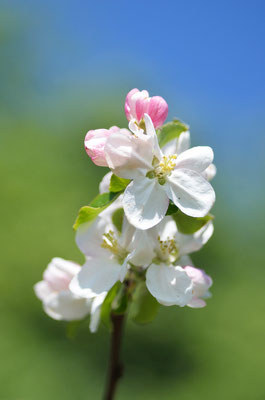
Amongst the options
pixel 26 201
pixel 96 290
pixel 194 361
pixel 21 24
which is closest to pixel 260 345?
pixel 194 361

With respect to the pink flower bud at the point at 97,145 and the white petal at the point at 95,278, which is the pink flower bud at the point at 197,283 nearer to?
the white petal at the point at 95,278

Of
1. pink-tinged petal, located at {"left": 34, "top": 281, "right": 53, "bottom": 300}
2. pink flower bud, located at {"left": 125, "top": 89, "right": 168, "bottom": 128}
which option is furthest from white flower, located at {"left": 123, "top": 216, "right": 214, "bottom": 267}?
pink-tinged petal, located at {"left": 34, "top": 281, "right": 53, "bottom": 300}

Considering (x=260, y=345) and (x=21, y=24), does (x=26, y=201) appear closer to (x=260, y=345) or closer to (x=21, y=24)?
(x=260, y=345)

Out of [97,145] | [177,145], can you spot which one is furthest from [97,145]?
[177,145]

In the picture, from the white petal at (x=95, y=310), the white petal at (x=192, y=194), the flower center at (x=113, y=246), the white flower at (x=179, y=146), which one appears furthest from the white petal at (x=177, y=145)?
the white petal at (x=95, y=310)

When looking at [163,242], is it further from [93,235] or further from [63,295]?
[63,295]

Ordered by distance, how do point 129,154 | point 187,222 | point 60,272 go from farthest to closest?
point 60,272 → point 187,222 → point 129,154

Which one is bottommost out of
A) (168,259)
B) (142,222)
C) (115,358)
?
(115,358)
